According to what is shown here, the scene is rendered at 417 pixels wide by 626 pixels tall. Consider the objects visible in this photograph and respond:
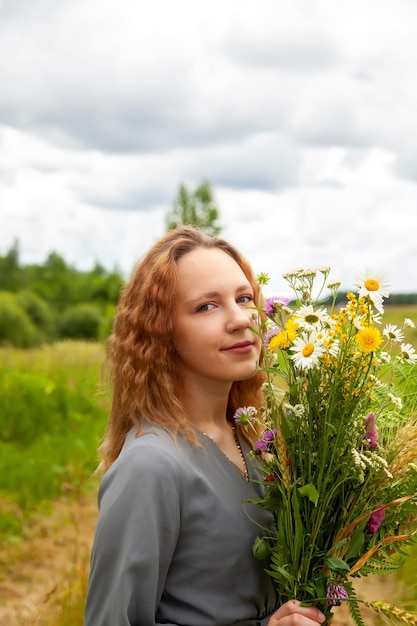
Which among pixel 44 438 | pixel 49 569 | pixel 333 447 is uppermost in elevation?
pixel 333 447

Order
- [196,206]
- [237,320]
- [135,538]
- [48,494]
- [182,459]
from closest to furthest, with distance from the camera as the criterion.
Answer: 1. [135,538]
2. [182,459]
3. [237,320]
4. [48,494]
5. [196,206]

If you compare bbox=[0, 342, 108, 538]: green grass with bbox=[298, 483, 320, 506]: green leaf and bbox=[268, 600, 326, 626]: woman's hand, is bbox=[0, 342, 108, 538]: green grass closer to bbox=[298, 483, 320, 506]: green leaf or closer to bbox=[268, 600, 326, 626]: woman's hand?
bbox=[268, 600, 326, 626]: woman's hand

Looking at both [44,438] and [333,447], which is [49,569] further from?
[333,447]

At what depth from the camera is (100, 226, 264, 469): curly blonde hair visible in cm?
233

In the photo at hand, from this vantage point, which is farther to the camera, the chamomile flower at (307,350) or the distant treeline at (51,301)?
the distant treeline at (51,301)

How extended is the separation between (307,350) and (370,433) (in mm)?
334

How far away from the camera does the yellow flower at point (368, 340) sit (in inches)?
72.7

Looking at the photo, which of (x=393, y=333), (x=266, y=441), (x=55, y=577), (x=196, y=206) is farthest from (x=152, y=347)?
(x=196, y=206)

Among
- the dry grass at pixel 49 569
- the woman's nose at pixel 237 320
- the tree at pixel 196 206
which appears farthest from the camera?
the tree at pixel 196 206

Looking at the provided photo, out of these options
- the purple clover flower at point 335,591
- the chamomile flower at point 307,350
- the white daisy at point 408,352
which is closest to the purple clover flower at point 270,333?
the chamomile flower at point 307,350

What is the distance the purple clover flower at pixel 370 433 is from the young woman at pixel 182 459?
381mm

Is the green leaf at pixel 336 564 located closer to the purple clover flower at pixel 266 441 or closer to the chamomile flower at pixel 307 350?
the purple clover flower at pixel 266 441

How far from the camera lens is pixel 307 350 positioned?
184cm

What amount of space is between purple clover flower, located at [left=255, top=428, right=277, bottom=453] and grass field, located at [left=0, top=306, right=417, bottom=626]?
1.51ft
